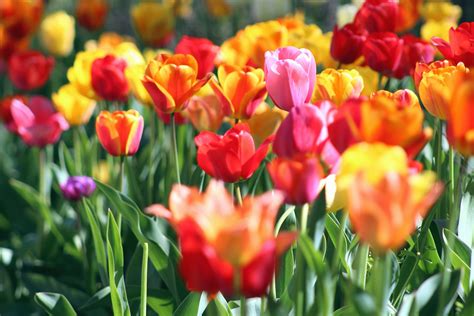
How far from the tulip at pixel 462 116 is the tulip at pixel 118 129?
0.73m

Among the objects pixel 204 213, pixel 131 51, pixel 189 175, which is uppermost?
pixel 204 213

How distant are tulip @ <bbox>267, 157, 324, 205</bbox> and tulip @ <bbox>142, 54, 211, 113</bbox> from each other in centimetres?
55

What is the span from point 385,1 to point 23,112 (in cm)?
96

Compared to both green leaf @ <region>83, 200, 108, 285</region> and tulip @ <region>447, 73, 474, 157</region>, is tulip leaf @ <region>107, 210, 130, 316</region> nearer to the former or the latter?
green leaf @ <region>83, 200, 108, 285</region>

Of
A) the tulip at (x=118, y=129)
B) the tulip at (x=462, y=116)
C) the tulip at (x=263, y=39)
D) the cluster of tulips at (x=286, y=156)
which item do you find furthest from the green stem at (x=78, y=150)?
the tulip at (x=462, y=116)

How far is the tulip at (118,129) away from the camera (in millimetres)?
1544

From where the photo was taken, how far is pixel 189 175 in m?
1.93

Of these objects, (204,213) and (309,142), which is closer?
(204,213)

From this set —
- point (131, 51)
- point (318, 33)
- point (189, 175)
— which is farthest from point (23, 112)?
point (318, 33)

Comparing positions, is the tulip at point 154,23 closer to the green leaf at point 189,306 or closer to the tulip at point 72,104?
the tulip at point 72,104

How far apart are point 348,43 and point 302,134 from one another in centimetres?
78

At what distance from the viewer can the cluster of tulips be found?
32.4 inches

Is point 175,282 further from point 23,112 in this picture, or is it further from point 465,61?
point 23,112

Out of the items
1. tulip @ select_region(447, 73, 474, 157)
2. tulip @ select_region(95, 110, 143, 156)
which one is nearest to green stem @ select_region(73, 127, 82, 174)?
tulip @ select_region(95, 110, 143, 156)
